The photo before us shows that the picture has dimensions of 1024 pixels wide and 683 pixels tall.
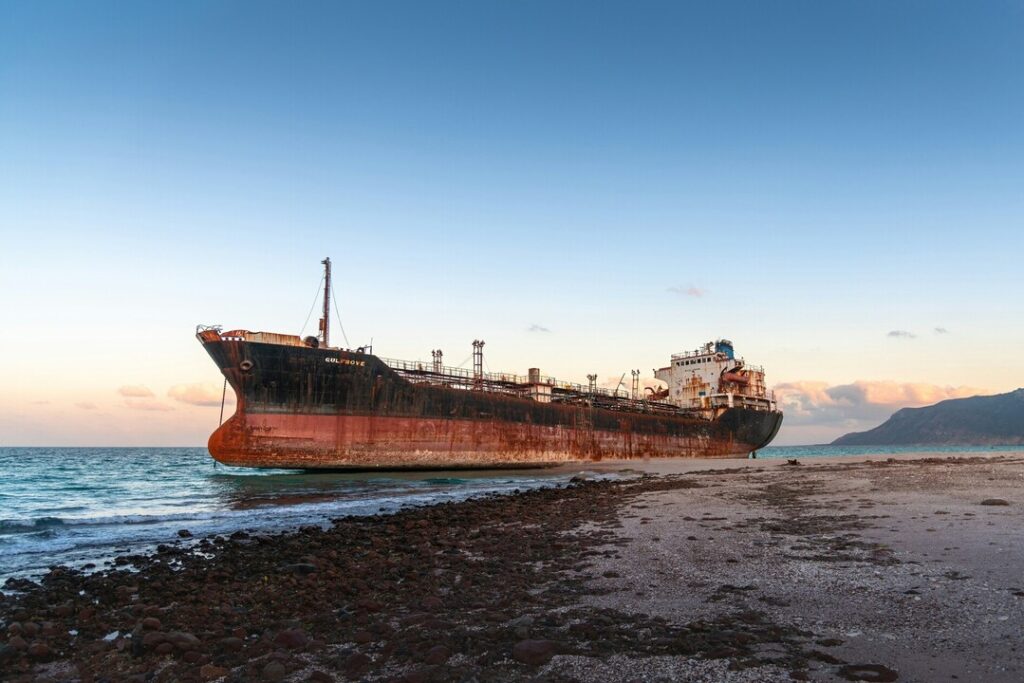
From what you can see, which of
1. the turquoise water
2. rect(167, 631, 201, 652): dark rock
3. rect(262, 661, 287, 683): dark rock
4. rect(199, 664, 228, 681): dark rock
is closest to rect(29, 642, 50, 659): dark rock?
rect(167, 631, 201, 652): dark rock

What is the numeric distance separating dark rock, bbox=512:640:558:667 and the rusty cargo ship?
95.4 feet

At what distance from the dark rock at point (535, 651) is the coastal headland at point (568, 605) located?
0.02 m

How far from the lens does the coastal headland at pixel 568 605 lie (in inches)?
170

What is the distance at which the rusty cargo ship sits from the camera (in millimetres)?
30859

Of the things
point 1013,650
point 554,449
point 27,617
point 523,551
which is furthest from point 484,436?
point 1013,650

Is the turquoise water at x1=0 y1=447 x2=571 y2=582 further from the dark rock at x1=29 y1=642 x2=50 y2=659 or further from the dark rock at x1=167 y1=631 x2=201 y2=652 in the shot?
the dark rock at x1=167 y1=631 x2=201 y2=652

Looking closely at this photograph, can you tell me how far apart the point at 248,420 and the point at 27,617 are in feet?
83.0

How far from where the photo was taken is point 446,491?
23.2 metres

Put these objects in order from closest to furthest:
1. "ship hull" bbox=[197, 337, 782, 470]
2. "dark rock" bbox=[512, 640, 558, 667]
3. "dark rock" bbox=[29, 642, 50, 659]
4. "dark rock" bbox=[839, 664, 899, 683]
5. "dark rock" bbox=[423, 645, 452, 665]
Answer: "dark rock" bbox=[839, 664, 899, 683] < "dark rock" bbox=[512, 640, 558, 667] < "dark rock" bbox=[423, 645, 452, 665] < "dark rock" bbox=[29, 642, 50, 659] < "ship hull" bbox=[197, 337, 782, 470]

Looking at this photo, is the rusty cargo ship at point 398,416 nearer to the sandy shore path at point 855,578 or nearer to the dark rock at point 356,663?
the sandy shore path at point 855,578

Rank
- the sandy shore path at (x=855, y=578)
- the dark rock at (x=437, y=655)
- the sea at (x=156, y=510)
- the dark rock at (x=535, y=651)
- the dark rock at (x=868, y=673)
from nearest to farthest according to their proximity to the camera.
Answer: the dark rock at (x=868, y=673)
the sandy shore path at (x=855, y=578)
the dark rock at (x=535, y=651)
the dark rock at (x=437, y=655)
the sea at (x=156, y=510)

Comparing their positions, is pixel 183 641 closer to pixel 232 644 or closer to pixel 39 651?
pixel 232 644

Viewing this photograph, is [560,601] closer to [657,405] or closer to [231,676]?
[231,676]

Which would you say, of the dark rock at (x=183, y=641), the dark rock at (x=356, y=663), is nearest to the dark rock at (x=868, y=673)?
the dark rock at (x=356, y=663)
